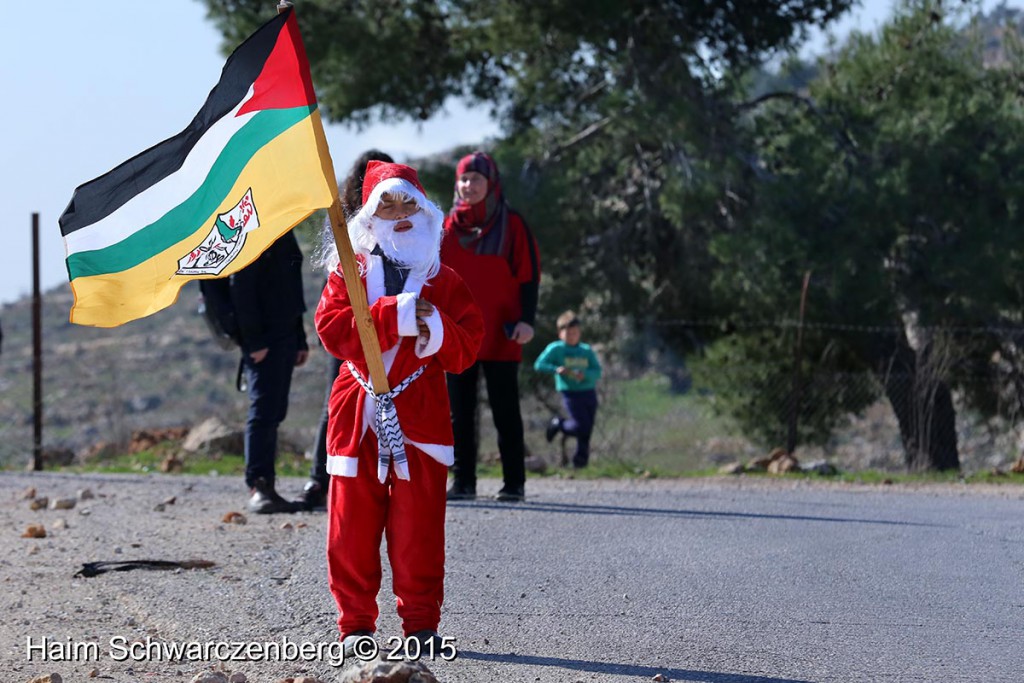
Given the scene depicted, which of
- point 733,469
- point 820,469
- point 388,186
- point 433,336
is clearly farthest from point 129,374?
point 433,336

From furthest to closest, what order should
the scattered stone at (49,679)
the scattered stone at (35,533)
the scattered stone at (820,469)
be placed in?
the scattered stone at (820,469)
the scattered stone at (35,533)
the scattered stone at (49,679)

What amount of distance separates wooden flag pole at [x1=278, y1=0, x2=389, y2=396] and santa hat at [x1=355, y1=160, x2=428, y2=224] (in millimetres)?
314

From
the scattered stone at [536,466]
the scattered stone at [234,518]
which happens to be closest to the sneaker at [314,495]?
the scattered stone at [234,518]

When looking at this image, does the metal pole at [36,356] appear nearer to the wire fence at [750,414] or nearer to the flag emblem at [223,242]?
the wire fence at [750,414]

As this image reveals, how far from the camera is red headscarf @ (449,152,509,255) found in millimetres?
8039

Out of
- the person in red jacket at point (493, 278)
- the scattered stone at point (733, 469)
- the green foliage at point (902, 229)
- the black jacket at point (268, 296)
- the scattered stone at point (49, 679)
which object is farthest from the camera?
the green foliage at point (902, 229)

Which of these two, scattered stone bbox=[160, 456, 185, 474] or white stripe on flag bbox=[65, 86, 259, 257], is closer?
white stripe on flag bbox=[65, 86, 259, 257]

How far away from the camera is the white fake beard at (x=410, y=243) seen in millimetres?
5109

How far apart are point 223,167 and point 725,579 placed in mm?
3048

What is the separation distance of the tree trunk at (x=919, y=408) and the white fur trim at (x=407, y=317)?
9.82 meters

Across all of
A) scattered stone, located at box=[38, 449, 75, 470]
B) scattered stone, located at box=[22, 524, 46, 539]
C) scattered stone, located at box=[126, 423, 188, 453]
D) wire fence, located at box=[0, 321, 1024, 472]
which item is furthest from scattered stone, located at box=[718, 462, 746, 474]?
scattered stone, located at box=[38, 449, 75, 470]

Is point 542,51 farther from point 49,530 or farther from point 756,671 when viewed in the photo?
point 756,671

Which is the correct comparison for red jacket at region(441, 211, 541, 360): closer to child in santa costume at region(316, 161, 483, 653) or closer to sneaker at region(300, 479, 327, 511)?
sneaker at region(300, 479, 327, 511)

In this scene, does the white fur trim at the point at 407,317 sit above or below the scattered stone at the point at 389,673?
above
